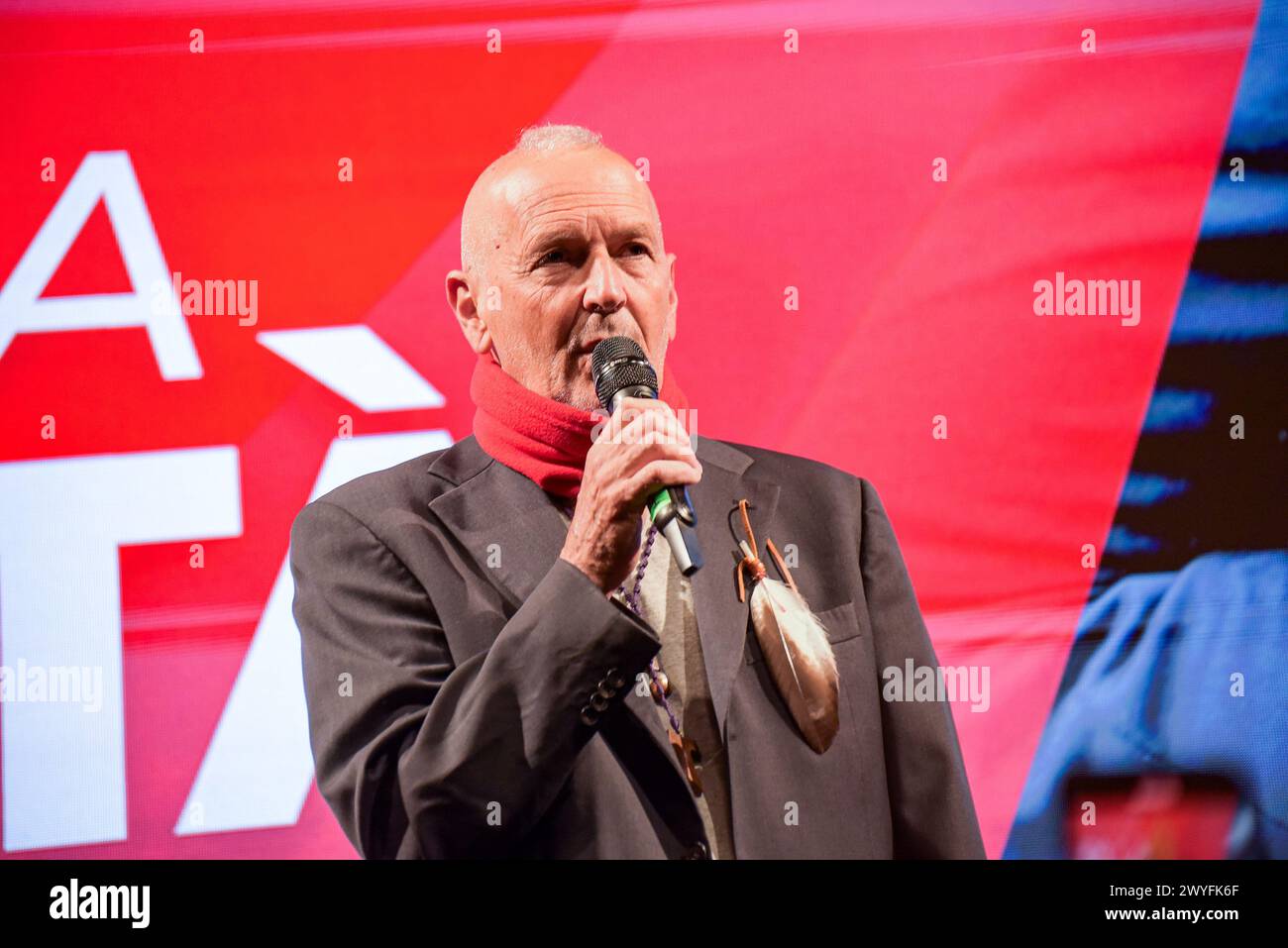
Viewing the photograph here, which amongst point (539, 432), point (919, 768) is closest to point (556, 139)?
point (539, 432)

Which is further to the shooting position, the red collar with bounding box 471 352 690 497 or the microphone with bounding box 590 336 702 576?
the red collar with bounding box 471 352 690 497

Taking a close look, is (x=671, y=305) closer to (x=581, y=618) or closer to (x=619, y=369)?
(x=619, y=369)

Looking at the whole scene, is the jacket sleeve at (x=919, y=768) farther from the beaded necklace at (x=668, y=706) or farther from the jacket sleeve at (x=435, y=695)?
the jacket sleeve at (x=435, y=695)

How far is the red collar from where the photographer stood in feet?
8.39

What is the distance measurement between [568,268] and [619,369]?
0.39m

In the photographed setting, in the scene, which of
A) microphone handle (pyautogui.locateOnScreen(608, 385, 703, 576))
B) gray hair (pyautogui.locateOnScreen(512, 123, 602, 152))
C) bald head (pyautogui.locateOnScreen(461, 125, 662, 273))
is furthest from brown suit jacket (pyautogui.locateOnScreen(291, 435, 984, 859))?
gray hair (pyautogui.locateOnScreen(512, 123, 602, 152))

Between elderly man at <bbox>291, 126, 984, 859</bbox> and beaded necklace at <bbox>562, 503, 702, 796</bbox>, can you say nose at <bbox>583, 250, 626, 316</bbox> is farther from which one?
beaded necklace at <bbox>562, 503, 702, 796</bbox>

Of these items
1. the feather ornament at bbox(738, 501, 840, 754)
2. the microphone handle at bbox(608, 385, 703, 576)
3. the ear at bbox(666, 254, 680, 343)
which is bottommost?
the feather ornament at bbox(738, 501, 840, 754)

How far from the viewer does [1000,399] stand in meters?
3.06

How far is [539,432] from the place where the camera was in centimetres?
258

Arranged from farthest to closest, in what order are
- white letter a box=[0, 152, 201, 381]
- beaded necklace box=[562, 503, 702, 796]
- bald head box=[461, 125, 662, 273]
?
white letter a box=[0, 152, 201, 381] → bald head box=[461, 125, 662, 273] → beaded necklace box=[562, 503, 702, 796]
